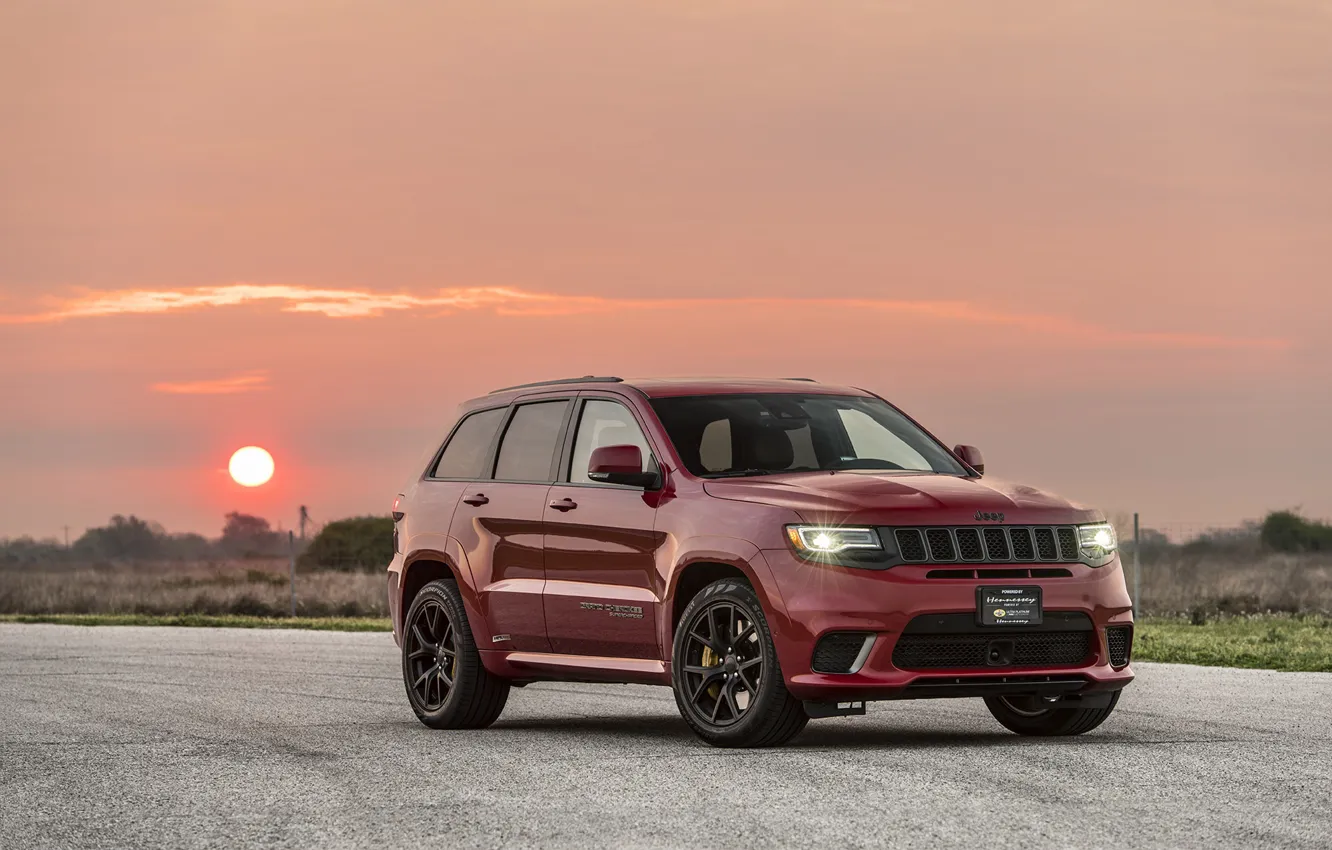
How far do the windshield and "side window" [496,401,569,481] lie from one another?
89 centimetres

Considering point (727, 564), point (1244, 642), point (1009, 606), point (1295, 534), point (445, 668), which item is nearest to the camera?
point (1009, 606)

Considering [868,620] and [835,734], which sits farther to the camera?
[835,734]

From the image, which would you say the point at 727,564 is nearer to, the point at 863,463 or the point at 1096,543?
the point at 863,463

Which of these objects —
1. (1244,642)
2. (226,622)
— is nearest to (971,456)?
(1244,642)

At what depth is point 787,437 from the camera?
11312 mm

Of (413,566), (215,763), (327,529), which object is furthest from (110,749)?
(327,529)

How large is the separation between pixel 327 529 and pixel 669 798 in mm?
80813

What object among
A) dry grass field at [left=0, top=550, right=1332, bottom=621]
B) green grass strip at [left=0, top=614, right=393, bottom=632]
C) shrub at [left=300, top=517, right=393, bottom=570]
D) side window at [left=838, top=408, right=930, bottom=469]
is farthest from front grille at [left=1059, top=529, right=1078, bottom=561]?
shrub at [left=300, top=517, right=393, bottom=570]

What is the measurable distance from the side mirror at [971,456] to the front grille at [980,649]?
5.24 feet

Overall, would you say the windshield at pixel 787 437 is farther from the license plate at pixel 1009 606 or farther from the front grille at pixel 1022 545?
the license plate at pixel 1009 606

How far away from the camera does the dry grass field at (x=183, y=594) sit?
38.2m

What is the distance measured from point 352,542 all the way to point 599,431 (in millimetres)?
71475

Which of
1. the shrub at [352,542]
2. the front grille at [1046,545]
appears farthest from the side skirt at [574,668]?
the shrub at [352,542]

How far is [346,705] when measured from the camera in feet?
46.0
